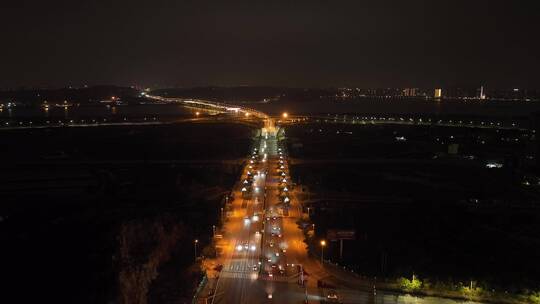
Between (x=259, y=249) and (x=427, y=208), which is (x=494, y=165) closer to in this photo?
(x=427, y=208)

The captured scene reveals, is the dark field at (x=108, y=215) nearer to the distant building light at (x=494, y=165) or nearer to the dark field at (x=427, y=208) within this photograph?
the dark field at (x=427, y=208)

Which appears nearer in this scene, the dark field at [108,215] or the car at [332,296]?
the car at [332,296]

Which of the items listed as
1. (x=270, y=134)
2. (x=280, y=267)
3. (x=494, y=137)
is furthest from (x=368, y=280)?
(x=494, y=137)

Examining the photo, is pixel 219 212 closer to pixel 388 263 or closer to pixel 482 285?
pixel 388 263

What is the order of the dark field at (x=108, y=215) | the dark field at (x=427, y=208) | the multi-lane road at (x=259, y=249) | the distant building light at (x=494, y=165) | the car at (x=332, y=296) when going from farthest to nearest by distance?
the distant building light at (x=494, y=165) → the dark field at (x=427, y=208) → the dark field at (x=108, y=215) → the multi-lane road at (x=259, y=249) → the car at (x=332, y=296)

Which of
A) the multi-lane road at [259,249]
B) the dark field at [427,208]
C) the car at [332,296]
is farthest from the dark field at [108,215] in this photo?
the dark field at [427,208]

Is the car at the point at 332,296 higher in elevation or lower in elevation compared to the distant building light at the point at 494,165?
lower

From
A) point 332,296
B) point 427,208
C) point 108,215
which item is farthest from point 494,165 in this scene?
point 108,215

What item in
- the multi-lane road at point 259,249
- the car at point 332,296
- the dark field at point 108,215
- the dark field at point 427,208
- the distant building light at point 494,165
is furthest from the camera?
the distant building light at point 494,165
